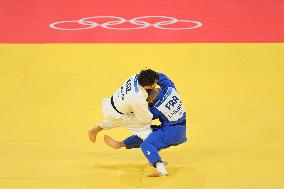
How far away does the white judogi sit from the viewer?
Answer: 750cm

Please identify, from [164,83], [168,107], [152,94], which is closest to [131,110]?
[152,94]

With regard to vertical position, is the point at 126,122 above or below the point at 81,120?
above

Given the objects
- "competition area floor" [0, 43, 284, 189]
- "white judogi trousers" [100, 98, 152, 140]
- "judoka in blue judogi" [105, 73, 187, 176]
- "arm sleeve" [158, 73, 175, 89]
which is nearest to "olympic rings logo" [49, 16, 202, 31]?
"competition area floor" [0, 43, 284, 189]

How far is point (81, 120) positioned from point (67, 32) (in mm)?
3531

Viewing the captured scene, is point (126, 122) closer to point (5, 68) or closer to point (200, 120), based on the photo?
point (200, 120)

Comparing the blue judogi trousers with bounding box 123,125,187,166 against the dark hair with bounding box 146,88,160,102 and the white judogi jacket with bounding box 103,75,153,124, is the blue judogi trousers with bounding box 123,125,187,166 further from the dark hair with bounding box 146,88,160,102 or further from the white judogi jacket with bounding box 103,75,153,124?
the dark hair with bounding box 146,88,160,102

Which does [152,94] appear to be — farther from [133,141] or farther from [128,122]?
[133,141]

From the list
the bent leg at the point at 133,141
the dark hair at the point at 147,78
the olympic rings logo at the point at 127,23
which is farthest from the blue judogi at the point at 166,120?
the olympic rings logo at the point at 127,23

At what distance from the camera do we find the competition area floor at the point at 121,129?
25.6ft

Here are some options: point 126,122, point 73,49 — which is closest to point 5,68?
point 73,49

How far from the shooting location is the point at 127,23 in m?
12.9

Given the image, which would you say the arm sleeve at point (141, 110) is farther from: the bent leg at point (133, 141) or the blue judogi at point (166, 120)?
the bent leg at point (133, 141)

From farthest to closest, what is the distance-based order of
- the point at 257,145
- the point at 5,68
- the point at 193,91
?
the point at 5,68 → the point at 193,91 → the point at 257,145

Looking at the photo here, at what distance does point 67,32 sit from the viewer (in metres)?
12.5
